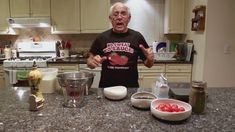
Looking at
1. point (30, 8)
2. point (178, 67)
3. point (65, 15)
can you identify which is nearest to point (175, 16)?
point (178, 67)

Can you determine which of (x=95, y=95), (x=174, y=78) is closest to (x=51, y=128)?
(x=95, y=95)

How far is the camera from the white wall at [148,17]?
3973 millimetres

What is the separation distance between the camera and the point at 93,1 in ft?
11.9

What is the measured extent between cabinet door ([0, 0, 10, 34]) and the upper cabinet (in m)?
2.68

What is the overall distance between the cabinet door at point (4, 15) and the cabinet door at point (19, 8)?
85 mm

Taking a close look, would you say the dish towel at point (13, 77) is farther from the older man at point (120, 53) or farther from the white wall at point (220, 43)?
the white wall at point (220, 43)

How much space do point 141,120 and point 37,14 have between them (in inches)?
124

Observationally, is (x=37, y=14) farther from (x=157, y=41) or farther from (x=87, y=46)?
(x=157, y=41)

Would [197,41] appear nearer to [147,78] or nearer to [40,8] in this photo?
[147,78]

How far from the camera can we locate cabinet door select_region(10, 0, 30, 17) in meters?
3.66

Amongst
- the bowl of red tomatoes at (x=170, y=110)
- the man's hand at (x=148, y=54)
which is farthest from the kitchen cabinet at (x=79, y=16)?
the bowl of red tomatoes at (x=170, y=110)

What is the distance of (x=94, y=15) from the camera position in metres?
3.67

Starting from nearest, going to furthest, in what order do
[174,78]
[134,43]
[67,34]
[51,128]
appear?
[51,128] → [134,43] → [174,78] → [67,34]

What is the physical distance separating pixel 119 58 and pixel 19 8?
2.49 m
